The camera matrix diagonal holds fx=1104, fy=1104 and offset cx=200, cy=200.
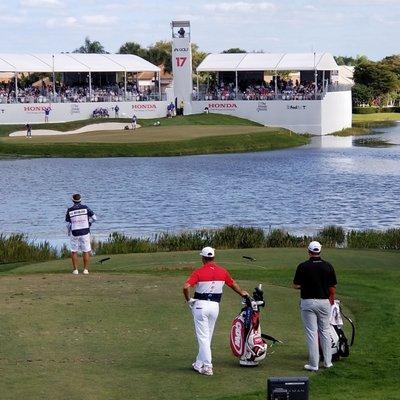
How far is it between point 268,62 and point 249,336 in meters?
97.6

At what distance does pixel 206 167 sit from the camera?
253 feet

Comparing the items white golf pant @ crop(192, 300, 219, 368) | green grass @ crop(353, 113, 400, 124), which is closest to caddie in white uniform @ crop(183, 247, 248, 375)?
white golf pant @ crop(192, 300, 219, 368)

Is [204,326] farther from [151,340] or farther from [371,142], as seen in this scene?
[371,142]

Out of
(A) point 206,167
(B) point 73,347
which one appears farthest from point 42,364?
(A) point 206,167

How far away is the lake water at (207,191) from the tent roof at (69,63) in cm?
2612

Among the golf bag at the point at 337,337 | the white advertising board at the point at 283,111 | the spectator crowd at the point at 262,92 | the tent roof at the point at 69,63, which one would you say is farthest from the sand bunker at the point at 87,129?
the golf bag at the point at 337,337

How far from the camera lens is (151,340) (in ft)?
58.0

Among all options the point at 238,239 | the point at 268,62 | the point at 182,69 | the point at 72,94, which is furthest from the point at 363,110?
the point at 238,239

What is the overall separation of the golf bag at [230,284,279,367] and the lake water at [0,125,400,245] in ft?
78.2

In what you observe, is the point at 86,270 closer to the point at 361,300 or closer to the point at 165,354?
the point at 361,300

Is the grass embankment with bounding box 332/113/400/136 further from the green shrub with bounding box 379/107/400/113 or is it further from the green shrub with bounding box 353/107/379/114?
the green shrub with bounding box 379/107/400/113

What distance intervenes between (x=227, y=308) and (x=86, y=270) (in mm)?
6303

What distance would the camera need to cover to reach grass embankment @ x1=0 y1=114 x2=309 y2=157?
8475cm

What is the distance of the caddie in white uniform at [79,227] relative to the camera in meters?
25.4
